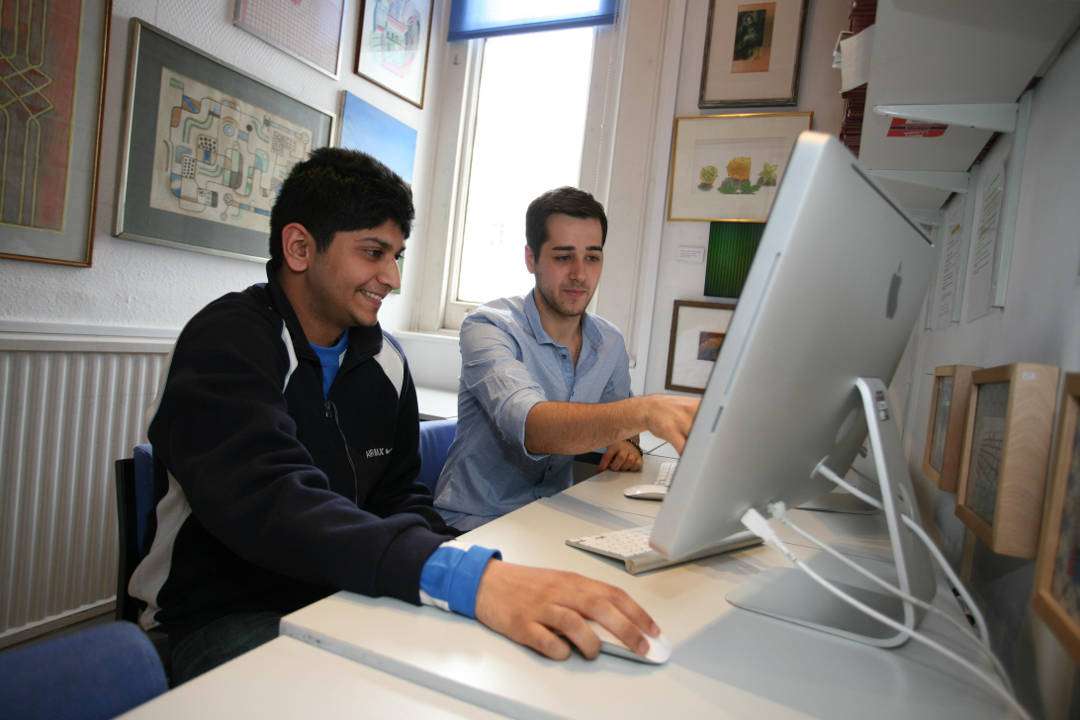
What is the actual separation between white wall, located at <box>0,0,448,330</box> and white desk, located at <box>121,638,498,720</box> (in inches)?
65.4

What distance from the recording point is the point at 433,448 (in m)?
1.68

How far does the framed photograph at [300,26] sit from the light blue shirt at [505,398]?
1343 millimetres

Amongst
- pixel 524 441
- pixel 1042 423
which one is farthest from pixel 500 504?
pixel 1042 423

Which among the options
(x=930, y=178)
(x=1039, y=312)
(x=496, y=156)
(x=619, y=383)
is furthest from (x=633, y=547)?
(x=496, y=156)

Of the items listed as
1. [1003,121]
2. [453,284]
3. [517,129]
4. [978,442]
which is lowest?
[978,442]

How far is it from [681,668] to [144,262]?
2.03 m

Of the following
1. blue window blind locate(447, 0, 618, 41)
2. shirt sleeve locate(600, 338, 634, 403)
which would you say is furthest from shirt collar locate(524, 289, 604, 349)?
blue window blind locate(447, 0, 618, 41)

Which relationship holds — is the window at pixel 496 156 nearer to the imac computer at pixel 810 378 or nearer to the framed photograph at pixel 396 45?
the framed photograph at pixel 396 45

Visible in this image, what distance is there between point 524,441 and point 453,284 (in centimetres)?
207

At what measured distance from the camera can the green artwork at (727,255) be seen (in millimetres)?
2527

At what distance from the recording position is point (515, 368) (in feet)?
4.55

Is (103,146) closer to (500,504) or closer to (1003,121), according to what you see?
(500,504)

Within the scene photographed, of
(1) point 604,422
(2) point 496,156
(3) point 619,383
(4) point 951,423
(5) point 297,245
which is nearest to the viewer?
(4) point 951,423

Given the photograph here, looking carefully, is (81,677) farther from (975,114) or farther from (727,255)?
(727,255)
